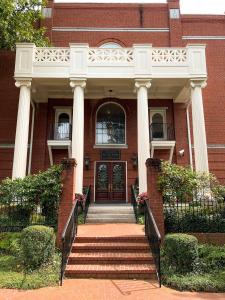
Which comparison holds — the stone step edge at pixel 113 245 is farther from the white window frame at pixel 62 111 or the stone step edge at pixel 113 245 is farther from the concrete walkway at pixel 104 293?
Result: the white window frame at pixel 62 111

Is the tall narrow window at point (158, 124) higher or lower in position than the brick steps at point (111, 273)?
higher

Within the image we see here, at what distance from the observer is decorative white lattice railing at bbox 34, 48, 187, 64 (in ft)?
49.4

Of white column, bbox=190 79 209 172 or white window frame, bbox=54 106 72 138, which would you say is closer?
white column, bbox=190 79 209 172

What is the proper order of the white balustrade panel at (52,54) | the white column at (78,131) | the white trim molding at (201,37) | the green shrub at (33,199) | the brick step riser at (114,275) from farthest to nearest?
the white trim molding at (201,37) → the white balustrade panel at (52,54) → the white column at (78,131) → the green shrub at (33,199) → the brick step riser at (114,275)

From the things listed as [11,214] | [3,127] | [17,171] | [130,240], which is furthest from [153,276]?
[3,127]

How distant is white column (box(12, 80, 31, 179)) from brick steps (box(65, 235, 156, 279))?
589 cm

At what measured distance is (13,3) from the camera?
15.1 metres

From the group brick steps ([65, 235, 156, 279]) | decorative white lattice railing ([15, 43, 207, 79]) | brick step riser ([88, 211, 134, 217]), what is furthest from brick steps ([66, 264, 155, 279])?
decorative white lattice railing ([15, 43, 207, 79])

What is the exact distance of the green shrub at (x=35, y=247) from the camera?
7.35 meters

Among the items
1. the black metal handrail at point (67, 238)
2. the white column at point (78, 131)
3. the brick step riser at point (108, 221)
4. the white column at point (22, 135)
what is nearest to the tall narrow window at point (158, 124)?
the white column at point (78, 131)

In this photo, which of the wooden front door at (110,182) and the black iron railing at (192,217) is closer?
the black iron railing at (192,217)

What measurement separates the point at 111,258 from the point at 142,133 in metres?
7.34

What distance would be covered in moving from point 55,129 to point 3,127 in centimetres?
288

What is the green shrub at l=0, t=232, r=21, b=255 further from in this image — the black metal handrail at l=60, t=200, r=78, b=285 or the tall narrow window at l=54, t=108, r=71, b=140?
the tall narrow window at l=54, t=108, r=71, b=140
